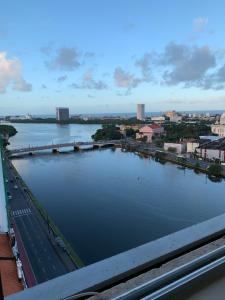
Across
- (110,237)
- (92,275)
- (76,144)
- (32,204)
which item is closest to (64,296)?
(92,275)

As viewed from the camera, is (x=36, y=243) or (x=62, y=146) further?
(x=62, y=146)

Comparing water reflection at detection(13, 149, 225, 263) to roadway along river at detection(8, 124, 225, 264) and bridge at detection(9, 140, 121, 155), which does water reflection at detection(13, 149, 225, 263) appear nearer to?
roadway along river at detection(8, 124, 225, 264)

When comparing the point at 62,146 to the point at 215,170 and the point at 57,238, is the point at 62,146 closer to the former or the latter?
the point at 215,170

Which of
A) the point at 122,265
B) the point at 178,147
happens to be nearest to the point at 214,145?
the point at 178,147

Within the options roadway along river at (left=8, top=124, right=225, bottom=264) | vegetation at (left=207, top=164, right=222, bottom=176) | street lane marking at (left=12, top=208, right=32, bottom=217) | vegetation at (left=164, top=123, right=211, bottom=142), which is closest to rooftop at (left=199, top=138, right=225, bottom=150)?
roadway along river at (left=8, top=124, right=225, bottom=264)

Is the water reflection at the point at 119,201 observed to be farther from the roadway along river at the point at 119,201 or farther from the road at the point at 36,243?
the road at the point at 36,243

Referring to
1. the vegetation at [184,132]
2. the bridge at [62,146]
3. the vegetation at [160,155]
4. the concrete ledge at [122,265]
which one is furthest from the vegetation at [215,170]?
the concrete ledge at [122,265]
